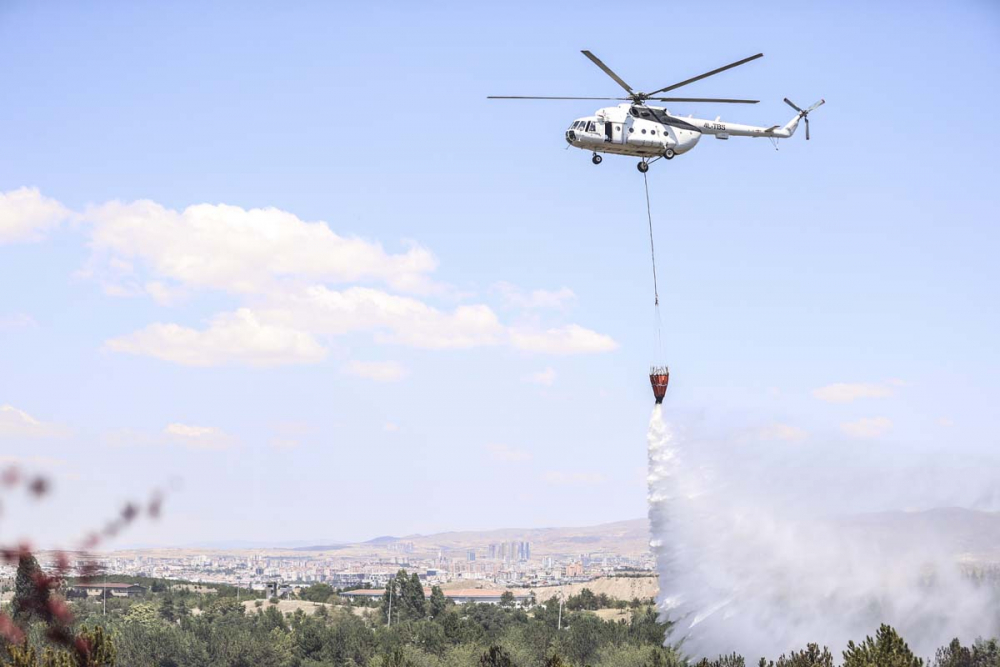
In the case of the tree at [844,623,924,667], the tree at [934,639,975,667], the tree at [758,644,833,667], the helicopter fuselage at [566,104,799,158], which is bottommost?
the tree at [934,639,975,667]

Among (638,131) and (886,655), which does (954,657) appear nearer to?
(886,655)

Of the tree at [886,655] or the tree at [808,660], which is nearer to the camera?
the tree at [886,655]

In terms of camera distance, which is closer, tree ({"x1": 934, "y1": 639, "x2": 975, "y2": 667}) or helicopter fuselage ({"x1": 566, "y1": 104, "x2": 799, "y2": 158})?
helicopter fuselage ({"x1": 566, "y1": 104, "x2": 799, "y2": 158})

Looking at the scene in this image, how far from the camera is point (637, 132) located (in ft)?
233

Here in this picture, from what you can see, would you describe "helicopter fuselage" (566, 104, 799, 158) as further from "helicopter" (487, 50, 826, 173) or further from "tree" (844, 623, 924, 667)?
"tree" (844, 623, 924, 667)

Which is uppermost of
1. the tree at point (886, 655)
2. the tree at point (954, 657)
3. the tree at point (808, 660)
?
the tree at point (886, 655)

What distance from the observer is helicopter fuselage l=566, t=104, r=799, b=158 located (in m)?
69.9

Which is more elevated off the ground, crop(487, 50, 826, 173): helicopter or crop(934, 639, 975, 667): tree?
crop(487, 50, 826, 173): helicopter

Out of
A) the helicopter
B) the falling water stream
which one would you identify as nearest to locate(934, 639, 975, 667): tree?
the falling water stream

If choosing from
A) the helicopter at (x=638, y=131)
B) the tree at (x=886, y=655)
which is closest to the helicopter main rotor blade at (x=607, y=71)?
the helicopter at (x=638, y=131)

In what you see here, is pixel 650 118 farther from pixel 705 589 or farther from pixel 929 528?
pixel 929 528

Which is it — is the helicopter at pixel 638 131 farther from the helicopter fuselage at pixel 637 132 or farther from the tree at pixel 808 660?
the tree at pixel 808 660

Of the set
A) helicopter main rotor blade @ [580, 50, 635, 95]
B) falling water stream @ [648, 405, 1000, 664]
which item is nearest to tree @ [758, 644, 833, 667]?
falling water stream @ [648, 405, 1000, 664]

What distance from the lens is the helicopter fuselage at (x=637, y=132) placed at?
6994 cm
